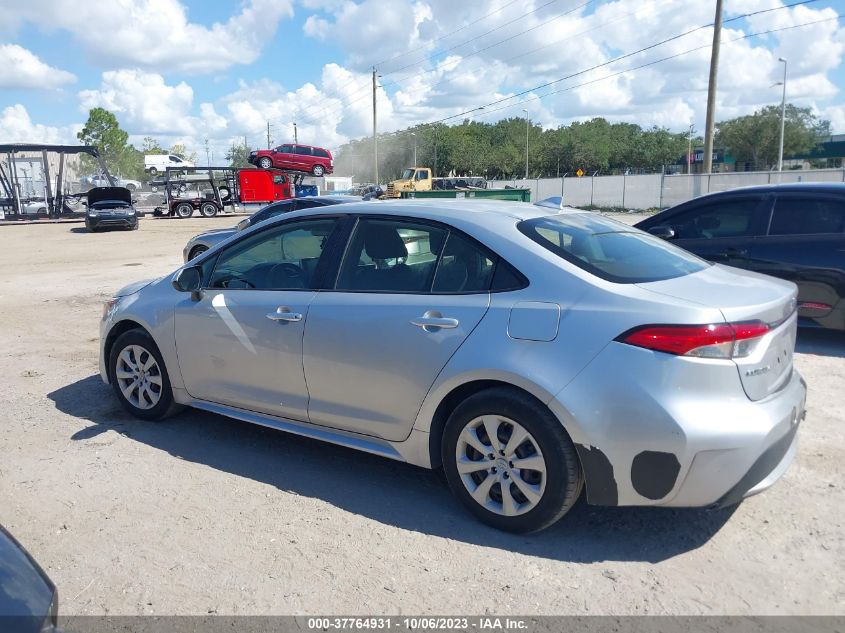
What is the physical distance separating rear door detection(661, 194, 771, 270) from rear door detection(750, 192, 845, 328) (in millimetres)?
107

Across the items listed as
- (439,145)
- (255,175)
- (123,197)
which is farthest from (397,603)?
(439,145)

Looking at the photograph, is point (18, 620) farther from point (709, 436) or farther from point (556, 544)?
point (709, 436)

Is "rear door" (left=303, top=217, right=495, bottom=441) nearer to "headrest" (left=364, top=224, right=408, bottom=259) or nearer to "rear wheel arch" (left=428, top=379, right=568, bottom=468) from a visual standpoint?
"headrest" (left=364, top=224, right=408, bottom=259)

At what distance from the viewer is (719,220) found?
7.44 meters

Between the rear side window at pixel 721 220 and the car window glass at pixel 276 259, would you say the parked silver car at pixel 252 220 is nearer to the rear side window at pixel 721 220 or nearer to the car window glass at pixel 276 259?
the rear side window at pixel 721 220

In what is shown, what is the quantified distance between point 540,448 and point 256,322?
197 cm

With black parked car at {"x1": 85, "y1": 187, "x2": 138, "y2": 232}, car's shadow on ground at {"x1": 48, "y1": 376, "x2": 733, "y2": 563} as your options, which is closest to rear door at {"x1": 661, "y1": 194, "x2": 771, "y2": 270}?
car's shadow on ground at {"x1": 48, "y1": 376, "x2": 733, "y2": 563}

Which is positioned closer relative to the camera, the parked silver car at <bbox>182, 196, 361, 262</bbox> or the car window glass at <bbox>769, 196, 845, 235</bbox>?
the car window glass at <bbox>769, 196, 845, 235</bbox>

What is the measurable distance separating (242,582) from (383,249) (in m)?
1.93

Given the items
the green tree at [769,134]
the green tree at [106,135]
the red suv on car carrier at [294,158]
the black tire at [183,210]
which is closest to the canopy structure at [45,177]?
the black tire at [183,210]

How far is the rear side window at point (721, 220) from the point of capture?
718cm

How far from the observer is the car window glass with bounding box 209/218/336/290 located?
4.34m

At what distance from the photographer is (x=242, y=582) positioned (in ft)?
10.3

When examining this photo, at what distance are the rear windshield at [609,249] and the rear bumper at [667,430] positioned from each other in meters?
0.54
